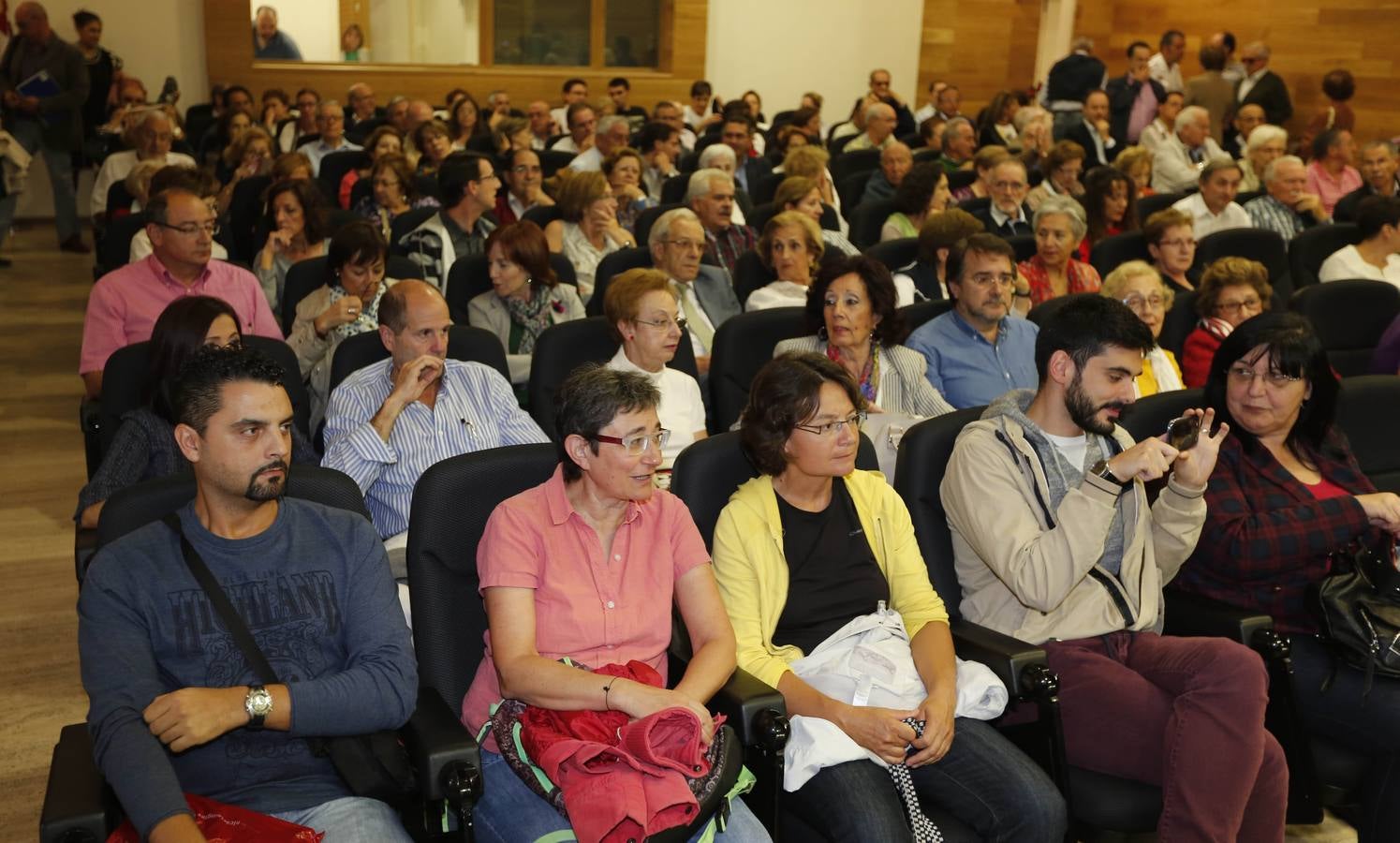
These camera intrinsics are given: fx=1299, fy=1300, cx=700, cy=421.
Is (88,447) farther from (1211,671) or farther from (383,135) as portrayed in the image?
(383,135)

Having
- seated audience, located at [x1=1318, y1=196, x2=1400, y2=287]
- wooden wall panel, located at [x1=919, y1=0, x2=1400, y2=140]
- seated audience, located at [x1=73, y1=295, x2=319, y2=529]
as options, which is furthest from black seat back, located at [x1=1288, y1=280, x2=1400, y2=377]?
wooden wall panel, located at [x1=919, y1=0, x2=1400, y2=140]

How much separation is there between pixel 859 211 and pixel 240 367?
4764 mm

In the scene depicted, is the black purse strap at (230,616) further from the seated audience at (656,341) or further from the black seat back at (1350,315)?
the black seat back at (1350,315)

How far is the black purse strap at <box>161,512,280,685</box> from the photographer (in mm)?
2166

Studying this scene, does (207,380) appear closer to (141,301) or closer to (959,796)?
(959,796)

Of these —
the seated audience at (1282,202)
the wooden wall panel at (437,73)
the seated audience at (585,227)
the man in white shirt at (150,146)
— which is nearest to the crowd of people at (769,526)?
the seated audience at (585,227)

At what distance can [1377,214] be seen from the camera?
5746 millimetres

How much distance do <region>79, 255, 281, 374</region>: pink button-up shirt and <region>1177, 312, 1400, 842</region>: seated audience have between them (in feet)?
9.30

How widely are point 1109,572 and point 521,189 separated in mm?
4837

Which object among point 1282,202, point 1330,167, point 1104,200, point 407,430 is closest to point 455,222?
point 407,430

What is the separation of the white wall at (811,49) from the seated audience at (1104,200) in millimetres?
8510

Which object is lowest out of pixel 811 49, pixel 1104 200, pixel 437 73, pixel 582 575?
pixel 582 575

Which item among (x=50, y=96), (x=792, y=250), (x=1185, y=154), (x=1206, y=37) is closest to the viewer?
(x=792, y=250)

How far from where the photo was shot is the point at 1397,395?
11.3 feet
